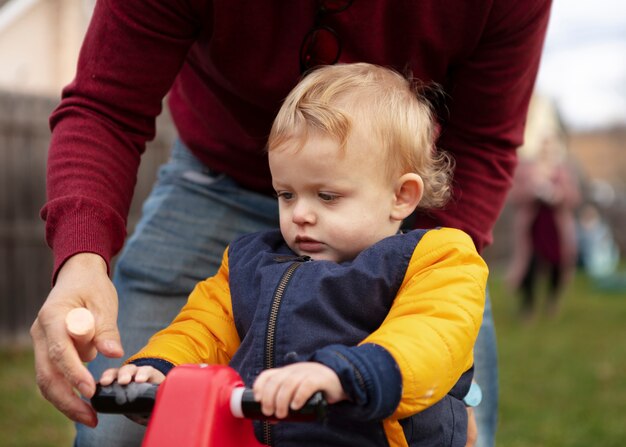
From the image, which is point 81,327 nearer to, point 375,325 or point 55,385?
point 55,385

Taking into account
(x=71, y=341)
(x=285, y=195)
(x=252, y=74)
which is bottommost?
(x=71, y=341)

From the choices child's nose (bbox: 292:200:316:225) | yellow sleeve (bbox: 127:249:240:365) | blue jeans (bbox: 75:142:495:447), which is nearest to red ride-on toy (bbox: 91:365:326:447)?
yellow sleeve (bbox: 127:249:240:365)

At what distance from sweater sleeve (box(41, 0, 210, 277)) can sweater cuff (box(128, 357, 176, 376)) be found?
23 cm

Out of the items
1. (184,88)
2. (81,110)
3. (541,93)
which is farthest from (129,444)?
(541,93)

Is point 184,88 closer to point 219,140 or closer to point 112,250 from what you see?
point 219,140

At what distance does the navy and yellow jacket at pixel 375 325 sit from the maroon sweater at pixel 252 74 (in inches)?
11.6

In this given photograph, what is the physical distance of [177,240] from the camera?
7.36 feet

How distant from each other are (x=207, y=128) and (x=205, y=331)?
0.66 meters

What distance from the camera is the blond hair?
1759mm

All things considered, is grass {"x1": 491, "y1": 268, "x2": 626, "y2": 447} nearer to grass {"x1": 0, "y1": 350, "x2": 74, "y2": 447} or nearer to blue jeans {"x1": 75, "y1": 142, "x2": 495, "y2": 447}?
grass {"x1": 0, "y1": 350, "x2": 74, "y2": 447}

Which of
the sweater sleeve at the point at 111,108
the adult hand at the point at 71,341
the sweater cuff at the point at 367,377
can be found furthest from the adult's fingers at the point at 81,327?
the sweater cuff at the point at 367,377

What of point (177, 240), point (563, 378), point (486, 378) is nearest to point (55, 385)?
point (177, 240)

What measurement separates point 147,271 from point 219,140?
382 millimetres

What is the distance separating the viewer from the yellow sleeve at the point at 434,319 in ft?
4.94
